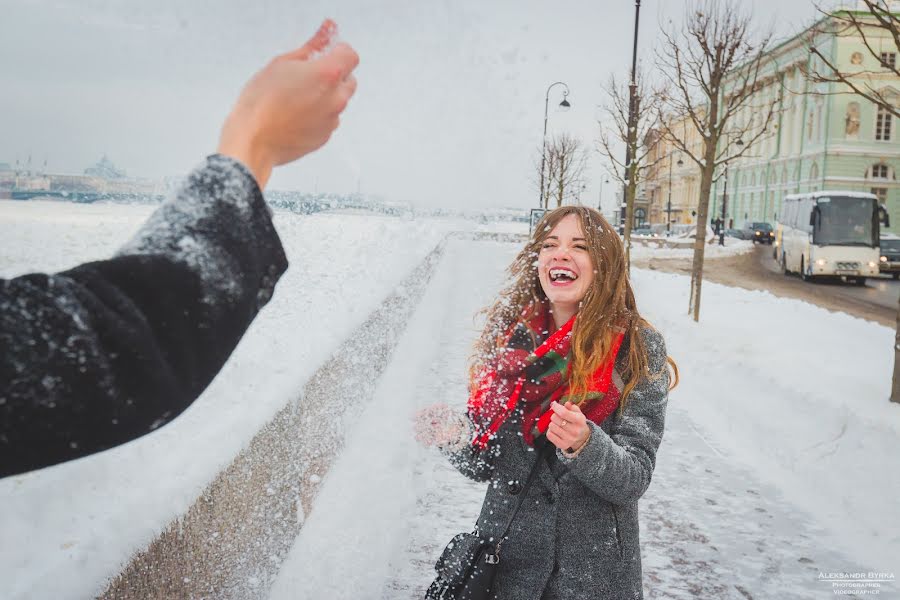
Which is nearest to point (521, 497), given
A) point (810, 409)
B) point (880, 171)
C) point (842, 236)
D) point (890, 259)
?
point (810, 409)

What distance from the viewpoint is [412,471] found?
5.43 metres

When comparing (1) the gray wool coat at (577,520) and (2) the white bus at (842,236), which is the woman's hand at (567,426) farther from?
(2) the white bus at (842,236)

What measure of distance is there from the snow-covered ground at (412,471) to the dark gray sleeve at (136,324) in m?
0.47

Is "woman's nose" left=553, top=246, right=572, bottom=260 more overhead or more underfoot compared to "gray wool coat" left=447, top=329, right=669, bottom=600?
more overhead

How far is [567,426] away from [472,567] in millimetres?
543

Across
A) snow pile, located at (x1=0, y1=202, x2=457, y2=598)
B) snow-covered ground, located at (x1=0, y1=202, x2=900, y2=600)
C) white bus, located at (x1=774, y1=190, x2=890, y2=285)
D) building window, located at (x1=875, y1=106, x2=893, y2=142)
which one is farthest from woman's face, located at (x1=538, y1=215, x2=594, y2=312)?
building window, located at (x1=875, y1=106, x2=893, y2=142)

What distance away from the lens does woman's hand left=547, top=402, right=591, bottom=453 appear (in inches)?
72.5

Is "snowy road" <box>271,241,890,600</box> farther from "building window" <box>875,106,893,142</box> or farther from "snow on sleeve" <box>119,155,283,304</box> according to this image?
"building window" <box>875,106,893,142</box>

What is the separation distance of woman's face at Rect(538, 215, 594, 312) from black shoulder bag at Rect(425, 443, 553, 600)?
43 centimetres

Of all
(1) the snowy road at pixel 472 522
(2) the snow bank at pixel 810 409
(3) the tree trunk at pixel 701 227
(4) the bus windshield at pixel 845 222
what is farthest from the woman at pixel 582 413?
(4) the bus windshield at pixel 845 222

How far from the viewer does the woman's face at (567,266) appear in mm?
2238

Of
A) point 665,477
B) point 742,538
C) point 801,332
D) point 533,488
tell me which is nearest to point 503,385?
point 533,488

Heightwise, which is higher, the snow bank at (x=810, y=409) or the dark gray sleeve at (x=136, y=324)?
the dark gray sleeve at (x=136, y=324)

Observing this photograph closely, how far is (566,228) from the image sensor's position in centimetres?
228
